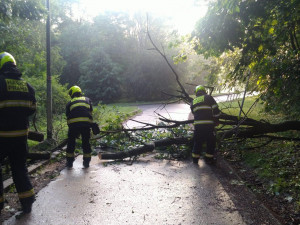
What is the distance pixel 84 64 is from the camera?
3381cm

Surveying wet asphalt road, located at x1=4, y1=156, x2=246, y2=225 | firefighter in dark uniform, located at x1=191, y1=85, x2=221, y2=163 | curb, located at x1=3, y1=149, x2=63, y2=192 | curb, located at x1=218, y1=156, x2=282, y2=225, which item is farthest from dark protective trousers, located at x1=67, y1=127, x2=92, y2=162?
curb, located at x1=218, y1=156, x2=282, y2=225

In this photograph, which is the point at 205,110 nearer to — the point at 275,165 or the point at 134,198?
the point at 275,165

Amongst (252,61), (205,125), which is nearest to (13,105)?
(205,125)

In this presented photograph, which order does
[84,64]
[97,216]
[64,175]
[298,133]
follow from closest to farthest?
[97,216] < [64,175] < [298,133] < [84,64]

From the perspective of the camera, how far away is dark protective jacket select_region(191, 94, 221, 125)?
6.27 m

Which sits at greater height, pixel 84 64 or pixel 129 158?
pixel 84 64

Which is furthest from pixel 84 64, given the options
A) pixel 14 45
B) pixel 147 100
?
pixel 14 45

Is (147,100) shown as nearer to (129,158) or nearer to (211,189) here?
(129,158)

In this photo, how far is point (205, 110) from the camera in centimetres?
629

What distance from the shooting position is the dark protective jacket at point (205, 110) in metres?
6.27

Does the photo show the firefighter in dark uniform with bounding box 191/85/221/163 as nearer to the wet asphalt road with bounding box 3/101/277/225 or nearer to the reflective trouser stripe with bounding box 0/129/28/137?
→ the wet asphalt road with bounding box 3/101/277/225

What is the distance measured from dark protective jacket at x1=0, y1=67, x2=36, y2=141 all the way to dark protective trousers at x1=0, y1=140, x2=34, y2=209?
128 millimetres

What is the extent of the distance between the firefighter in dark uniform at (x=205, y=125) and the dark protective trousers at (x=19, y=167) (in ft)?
12.2

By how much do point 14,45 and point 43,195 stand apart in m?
8.01
